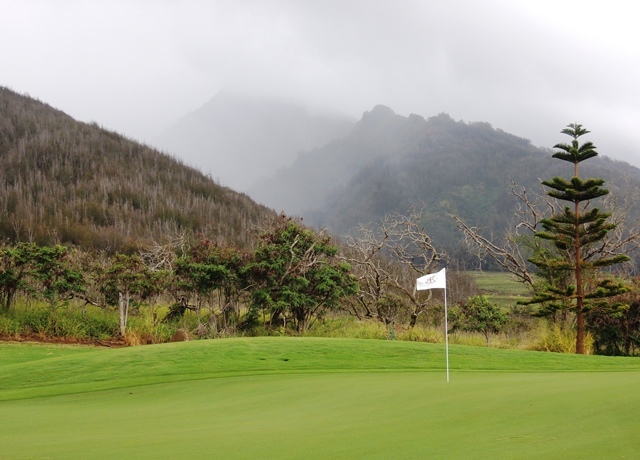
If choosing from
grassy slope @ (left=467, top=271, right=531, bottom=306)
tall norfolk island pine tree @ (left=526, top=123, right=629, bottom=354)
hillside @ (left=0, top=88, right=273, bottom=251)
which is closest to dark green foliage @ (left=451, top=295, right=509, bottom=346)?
tall norfolk island pine tree @ (left=526, top=123, right=629, bottom=354)

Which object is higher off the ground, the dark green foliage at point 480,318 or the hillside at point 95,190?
the hillside at point 95,190

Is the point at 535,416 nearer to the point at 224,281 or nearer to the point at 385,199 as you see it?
the point at 224,281

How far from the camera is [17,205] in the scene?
69438 millimetres

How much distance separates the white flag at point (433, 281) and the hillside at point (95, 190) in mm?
55329

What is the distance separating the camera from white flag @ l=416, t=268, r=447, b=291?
454 inches

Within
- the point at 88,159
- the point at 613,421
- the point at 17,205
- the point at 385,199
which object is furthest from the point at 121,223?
the point at 385,199

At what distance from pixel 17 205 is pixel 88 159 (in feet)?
68.4

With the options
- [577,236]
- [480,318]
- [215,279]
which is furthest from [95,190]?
[577,236]

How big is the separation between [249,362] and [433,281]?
4.56m

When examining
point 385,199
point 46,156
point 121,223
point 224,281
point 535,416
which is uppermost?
point 385,199

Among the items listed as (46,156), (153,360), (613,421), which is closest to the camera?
(613,421)

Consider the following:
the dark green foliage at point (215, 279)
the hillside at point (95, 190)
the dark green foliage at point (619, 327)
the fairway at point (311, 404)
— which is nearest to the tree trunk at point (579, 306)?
the dark green foliage at point (619, 327)

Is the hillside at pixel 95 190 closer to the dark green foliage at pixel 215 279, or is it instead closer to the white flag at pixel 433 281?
the dark green foliage at pixel 215 279

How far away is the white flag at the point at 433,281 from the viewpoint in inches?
454
